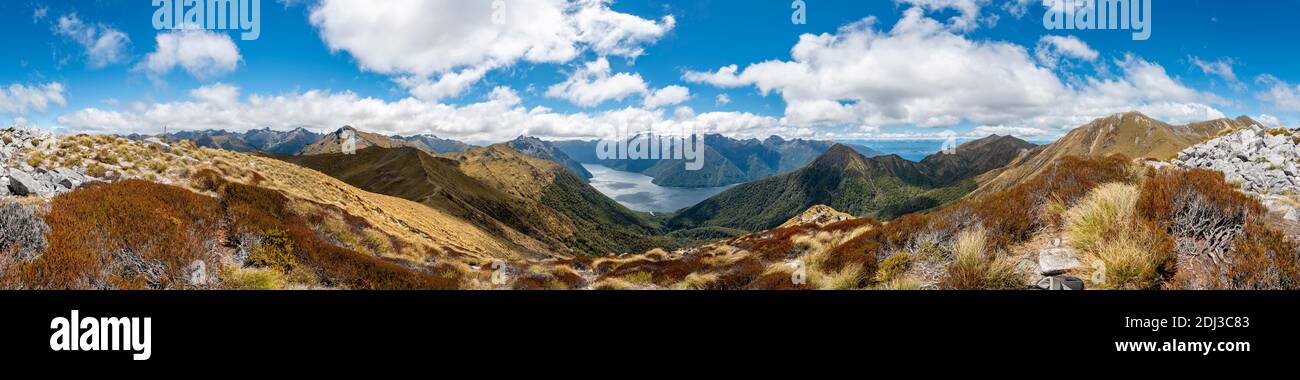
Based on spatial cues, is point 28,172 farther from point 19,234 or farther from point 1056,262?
point 1056,262

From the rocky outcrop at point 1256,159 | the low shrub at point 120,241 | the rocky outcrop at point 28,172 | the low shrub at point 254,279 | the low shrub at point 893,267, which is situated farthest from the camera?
the rocky outcrop at point 28,172

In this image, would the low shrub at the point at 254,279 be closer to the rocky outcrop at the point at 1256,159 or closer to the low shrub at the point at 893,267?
the low shrub at the point at 893,267

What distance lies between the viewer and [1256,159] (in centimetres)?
1578

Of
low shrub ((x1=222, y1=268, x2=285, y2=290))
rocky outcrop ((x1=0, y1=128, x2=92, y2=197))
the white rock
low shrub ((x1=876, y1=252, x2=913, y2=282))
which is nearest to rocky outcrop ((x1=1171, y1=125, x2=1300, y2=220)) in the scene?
the white rock

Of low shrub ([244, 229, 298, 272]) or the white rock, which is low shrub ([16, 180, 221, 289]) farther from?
the white rock

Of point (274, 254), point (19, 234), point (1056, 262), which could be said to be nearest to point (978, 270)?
point (1056, 262)

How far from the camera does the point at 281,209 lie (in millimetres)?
17031

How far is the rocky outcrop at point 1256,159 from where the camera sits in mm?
13125

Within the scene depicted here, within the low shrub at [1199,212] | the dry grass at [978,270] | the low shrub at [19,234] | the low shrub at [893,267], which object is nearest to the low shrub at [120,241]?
the low shrub at [19,234]

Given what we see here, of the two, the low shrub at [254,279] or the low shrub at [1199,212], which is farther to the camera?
the low shrub at [254,279]

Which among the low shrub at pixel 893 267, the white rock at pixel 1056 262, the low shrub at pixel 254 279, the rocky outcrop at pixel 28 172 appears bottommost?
the low shrub at pixel 254 279

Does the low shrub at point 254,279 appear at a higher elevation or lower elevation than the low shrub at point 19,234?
lower

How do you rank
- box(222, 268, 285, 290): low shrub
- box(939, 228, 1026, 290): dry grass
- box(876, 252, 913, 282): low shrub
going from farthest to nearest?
box(222, 268, 285, 290): low shrub < box(876, 252, 913, 282): low shrub < box(939, 228, 1026, 290): dry grass

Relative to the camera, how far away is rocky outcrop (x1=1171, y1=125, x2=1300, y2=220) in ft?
43.1
